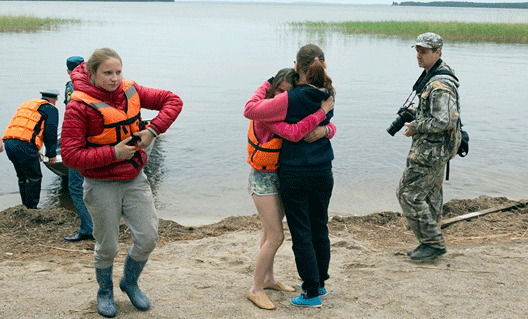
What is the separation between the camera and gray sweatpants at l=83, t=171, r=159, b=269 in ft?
12.4

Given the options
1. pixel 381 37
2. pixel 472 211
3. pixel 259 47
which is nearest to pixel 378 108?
pixel 472 211

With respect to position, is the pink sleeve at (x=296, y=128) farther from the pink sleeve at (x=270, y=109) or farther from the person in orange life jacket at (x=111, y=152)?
the person in orange life jacket at (x=111, y=152)

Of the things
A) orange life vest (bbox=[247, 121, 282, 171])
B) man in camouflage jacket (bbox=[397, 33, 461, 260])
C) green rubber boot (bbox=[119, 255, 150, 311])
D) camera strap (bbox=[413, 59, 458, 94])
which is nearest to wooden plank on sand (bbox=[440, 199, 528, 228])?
man in camouflage jacket (bbox=[397, 33, 461, 260])

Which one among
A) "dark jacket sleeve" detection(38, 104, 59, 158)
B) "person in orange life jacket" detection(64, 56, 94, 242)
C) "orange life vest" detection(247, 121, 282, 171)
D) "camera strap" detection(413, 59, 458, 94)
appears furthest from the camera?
"dark jacket sleeve" detection(38, 104, 59, 158)

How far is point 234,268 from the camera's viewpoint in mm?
5340

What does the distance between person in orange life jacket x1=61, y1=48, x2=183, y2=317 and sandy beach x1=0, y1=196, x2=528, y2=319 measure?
1.26ft

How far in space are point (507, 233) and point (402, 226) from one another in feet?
3.75

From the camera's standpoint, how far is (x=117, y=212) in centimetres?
384

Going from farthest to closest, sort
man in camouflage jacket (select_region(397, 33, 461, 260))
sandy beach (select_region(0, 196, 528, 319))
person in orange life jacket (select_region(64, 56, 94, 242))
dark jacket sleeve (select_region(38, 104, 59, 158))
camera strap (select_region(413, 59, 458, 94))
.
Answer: dark jacket sleeve (select_region(38, 104, 59, 158)) < person in orange life jacket (select_region(64, 56, 94, 242)) < camera strap (select_region(413, 59, 458, 94)) < man in camouflage jacket (select_region(397, 33, 461, 260)) < sandy beach (select_region(0, 196, 528, 319))

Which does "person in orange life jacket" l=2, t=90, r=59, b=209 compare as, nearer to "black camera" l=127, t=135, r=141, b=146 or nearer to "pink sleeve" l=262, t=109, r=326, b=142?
"black camera" l=127, t=135, r=141, b=146

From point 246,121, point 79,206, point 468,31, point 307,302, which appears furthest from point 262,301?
point 468,31

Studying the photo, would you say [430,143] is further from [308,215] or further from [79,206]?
[79,206]

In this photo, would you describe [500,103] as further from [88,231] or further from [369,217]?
[88,231]

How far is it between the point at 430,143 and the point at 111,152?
2.83m
